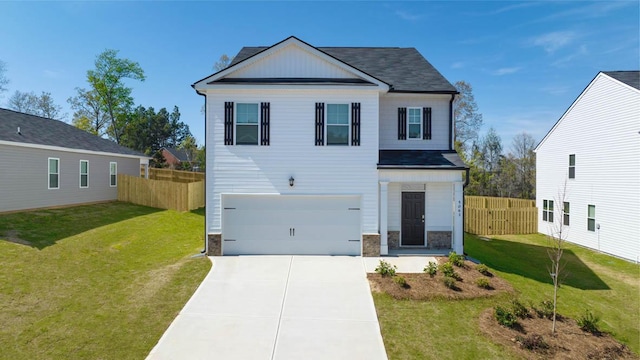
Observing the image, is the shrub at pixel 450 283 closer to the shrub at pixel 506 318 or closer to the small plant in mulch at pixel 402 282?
the small plant in mulch at pixel 402 282

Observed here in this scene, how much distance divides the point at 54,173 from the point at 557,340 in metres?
22.2

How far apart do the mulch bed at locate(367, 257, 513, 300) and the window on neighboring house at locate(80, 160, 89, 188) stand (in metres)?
18.1

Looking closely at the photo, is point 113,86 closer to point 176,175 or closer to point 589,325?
point 176,175

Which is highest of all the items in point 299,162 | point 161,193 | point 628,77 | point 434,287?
point 628,77

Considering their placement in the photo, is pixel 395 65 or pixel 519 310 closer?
pixel 519 310

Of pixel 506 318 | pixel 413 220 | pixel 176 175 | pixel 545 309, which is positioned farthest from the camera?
pixel 176 175

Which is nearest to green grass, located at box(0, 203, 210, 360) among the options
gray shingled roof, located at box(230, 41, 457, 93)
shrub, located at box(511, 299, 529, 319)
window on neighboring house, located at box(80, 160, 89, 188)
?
window on neighboring house, located at box(80, 160, 89, 188)

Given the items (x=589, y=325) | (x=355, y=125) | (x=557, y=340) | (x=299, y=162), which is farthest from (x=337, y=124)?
(x=589, y=325)

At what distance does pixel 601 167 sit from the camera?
1529cm

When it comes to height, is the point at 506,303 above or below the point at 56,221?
below

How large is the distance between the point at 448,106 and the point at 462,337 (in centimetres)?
893

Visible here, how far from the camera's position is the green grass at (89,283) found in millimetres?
6285

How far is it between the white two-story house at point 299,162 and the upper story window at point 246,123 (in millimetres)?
36

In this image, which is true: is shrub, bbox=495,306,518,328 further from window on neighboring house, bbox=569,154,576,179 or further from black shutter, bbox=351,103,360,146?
window on neighboring house, bbox=569,154,576,179
